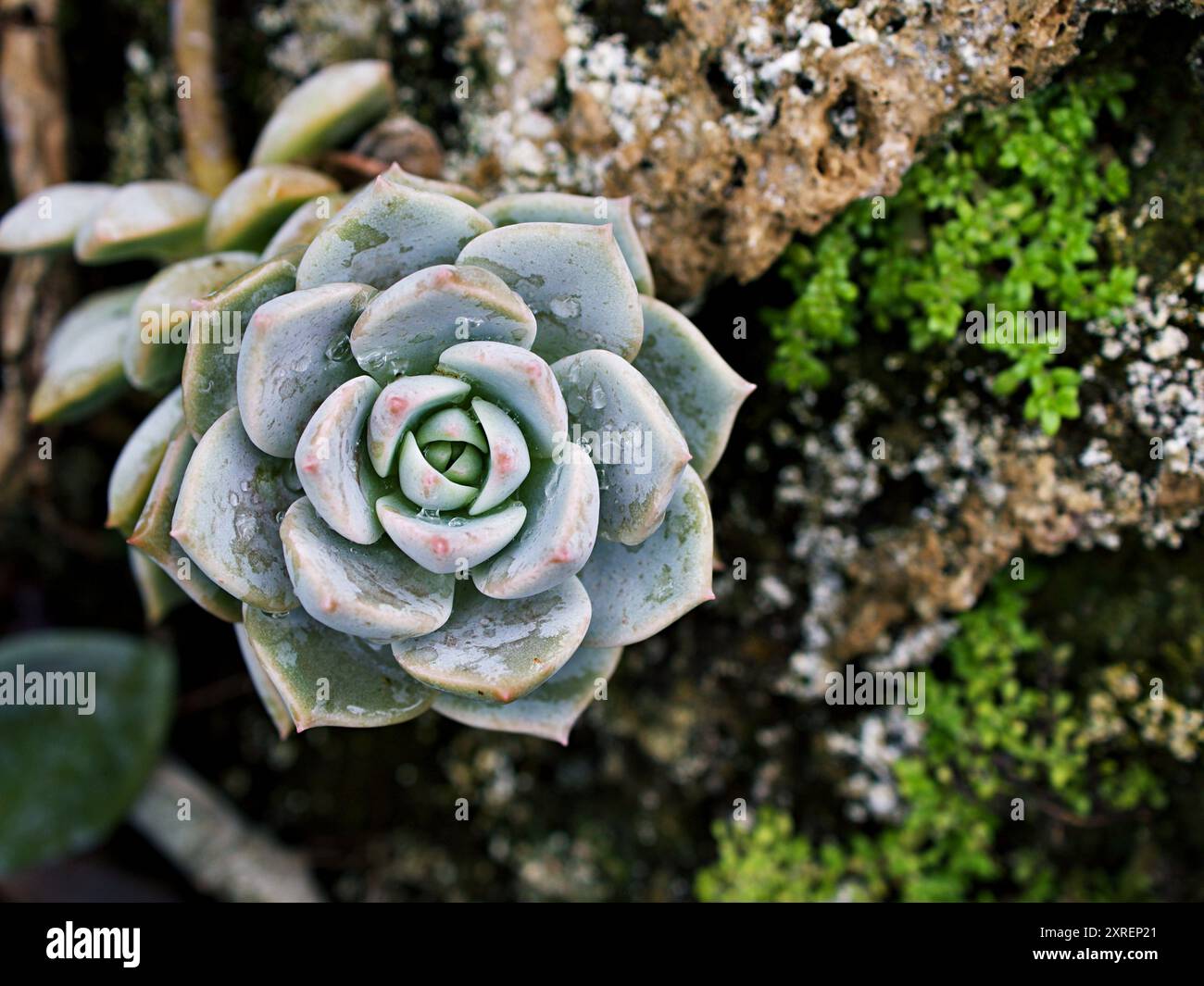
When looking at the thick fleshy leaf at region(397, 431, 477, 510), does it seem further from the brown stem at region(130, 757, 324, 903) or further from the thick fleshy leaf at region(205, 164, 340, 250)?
the brown stem at region(130, 757, 324, 903)

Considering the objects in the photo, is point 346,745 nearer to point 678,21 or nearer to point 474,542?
point 474,542

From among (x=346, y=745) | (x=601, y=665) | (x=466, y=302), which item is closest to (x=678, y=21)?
(x=466, y=302)

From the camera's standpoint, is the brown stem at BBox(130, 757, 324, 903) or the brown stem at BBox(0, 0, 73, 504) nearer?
the brown stem at BBox(0, 0, 73, 504)

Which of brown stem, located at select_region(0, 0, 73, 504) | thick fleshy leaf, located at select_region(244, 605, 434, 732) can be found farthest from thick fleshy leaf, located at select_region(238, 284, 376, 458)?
brown stem, located at select_region(0, 0, 73, 504)

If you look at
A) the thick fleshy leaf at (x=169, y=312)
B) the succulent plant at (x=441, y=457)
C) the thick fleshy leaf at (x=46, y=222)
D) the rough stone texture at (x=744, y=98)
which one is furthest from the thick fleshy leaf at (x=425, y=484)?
the thick fleshy leaf at (x=46, y=222)
